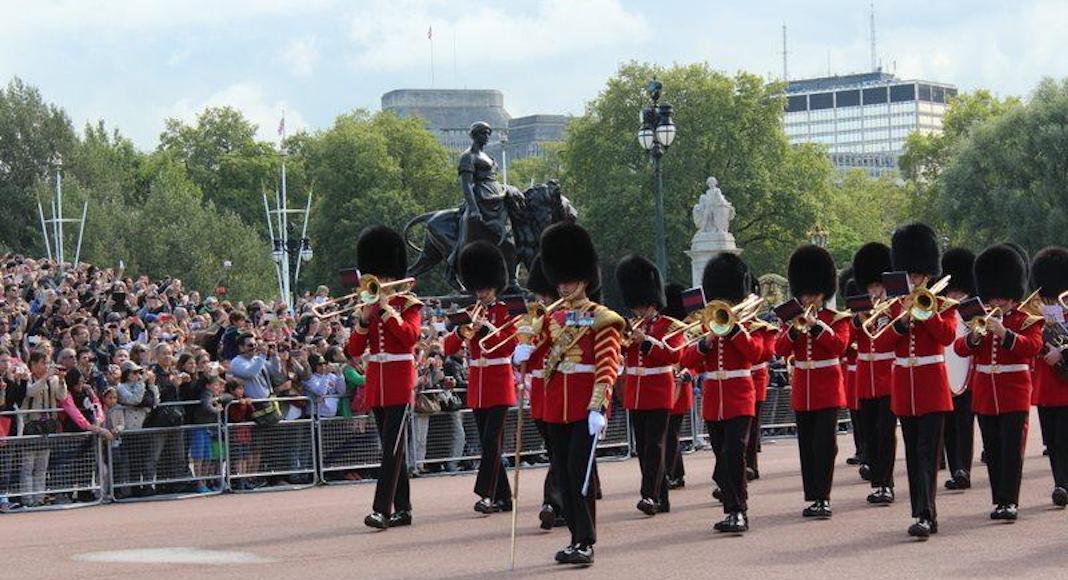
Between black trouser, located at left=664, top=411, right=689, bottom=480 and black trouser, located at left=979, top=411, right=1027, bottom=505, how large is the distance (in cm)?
242

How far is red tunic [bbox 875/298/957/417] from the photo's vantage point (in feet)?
36.0

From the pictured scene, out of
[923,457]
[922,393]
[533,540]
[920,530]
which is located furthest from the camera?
[533,540]

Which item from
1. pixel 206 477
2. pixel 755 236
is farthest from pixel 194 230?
pixel 206 477

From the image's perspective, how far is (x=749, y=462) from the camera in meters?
15.2

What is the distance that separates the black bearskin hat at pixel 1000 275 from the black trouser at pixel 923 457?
4.02 feet

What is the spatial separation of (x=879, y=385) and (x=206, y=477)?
19.7 feet

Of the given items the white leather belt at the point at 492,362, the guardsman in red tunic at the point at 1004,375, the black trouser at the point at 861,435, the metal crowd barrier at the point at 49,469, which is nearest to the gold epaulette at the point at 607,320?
the guardsman in red tunic at the point at 1004,375

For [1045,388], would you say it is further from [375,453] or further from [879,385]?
[375,453]

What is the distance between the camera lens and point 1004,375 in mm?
11633

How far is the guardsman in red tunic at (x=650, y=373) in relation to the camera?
12.3m

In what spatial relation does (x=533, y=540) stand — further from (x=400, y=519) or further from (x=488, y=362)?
(x=488, y=362)

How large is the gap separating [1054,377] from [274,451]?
24.1ft

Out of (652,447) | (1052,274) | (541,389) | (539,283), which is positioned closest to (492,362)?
→ (539,283)

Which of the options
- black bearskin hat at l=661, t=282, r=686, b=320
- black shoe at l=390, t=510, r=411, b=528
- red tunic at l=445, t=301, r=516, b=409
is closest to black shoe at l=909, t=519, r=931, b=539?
red tunic at l=445, t=301, r=516, b=409
